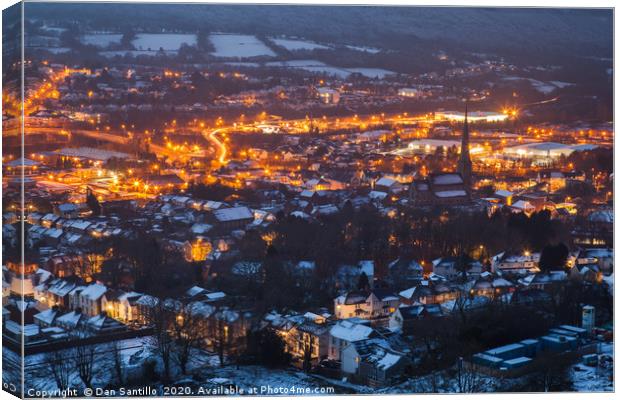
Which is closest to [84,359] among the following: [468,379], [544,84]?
[468,379]

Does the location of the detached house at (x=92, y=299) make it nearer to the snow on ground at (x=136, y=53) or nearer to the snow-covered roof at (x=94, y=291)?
the snow-covered roof at (x=94, y=291)

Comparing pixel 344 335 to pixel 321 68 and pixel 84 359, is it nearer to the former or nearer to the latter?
pixel 84 359

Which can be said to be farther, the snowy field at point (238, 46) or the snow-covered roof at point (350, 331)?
the snowy field at point (238, 46)

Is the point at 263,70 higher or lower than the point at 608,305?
higher

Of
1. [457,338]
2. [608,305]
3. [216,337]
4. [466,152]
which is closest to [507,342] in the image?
[457,338]

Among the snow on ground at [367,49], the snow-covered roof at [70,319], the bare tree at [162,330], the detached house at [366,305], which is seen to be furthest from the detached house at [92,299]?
the snow on ground at [367,49]

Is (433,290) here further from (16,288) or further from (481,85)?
(16,288)

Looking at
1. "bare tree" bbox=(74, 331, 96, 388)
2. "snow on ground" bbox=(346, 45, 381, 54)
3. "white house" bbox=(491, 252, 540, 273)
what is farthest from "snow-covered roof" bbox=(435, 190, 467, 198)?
"bare tree" bbox=(74, 331, 96, 388)
